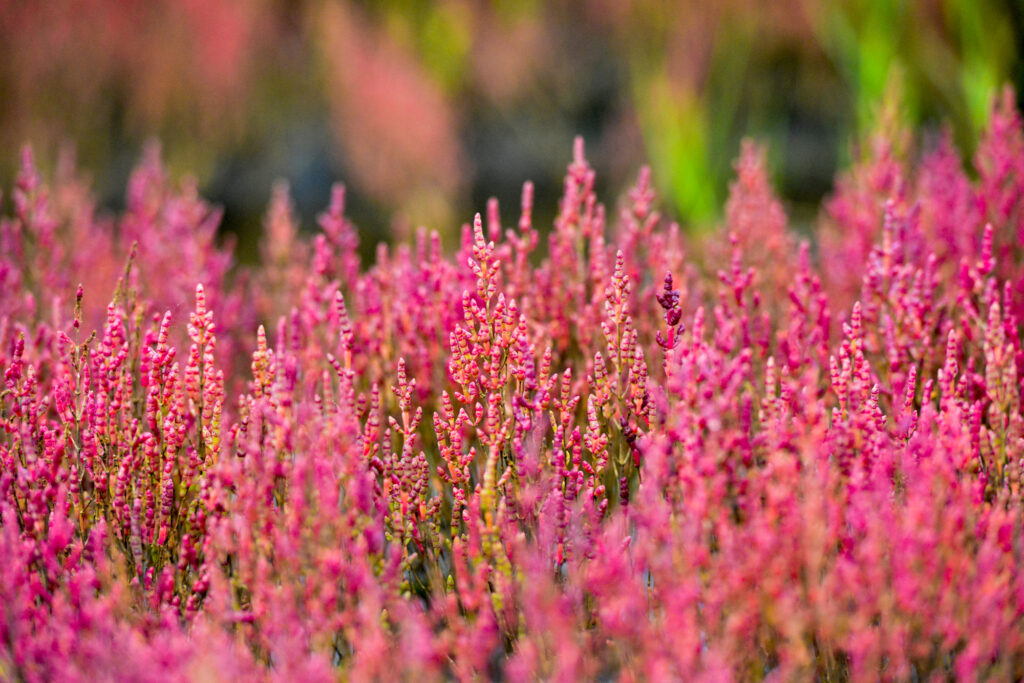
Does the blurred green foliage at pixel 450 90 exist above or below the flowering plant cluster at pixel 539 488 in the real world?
above

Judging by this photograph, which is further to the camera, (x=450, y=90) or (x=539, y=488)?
(x=450, y=90)

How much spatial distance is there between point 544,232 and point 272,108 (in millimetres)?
3888

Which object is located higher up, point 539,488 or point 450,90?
point 450,90

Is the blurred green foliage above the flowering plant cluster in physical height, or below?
above

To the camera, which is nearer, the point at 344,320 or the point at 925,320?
the point at 344,320

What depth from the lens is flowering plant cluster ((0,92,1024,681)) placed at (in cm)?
119

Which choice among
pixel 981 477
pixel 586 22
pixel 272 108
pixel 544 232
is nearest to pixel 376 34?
pixel 272 108

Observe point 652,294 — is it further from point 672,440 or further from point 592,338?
point 672,440

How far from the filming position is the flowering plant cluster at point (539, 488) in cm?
119

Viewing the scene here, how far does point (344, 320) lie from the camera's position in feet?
5.73

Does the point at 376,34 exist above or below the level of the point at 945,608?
above

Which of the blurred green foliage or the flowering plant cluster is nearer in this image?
the flowering plant cluster

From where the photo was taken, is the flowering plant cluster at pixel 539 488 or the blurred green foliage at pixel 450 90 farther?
the blurred green foliage at pixel 450 90

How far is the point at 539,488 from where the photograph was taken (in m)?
1.57
